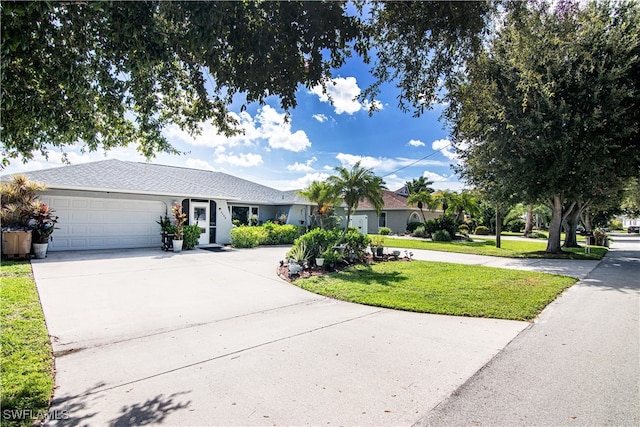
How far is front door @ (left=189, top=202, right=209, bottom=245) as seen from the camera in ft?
56.5

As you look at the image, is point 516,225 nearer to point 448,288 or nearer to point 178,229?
point 448,288

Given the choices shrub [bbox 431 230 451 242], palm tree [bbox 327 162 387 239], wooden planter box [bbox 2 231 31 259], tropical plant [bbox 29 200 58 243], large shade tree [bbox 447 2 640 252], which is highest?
large shade tree [bbox 447 2 640 252]

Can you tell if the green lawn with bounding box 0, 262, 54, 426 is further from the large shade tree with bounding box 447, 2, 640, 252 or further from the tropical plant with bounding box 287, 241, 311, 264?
the large shade tree with bounding box 447, 2, 640, 252

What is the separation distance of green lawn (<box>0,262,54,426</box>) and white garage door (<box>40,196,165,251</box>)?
827 centimetres

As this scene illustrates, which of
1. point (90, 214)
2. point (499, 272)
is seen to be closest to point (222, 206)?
point (90, 214)

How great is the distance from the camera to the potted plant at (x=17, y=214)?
1095 centimetres

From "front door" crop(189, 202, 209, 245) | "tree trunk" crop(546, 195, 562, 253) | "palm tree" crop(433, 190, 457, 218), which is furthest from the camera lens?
"palm tree" crop(433, 190, 457, 218)

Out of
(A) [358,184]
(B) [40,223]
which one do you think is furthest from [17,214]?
(A) [358,184]

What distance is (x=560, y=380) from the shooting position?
342 centimetres

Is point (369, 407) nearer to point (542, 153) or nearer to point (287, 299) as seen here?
point (287, 299)

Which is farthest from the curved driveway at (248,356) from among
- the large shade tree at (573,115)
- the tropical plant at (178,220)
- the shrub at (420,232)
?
the shrub at (420,232)

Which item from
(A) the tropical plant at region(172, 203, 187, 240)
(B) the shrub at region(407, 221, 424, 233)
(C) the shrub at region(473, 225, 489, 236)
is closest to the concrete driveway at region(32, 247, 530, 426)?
(A) the tropical plant at region(172, 203, 187, 240)

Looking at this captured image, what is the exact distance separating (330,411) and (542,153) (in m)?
15.0

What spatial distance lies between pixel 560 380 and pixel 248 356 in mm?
3517
